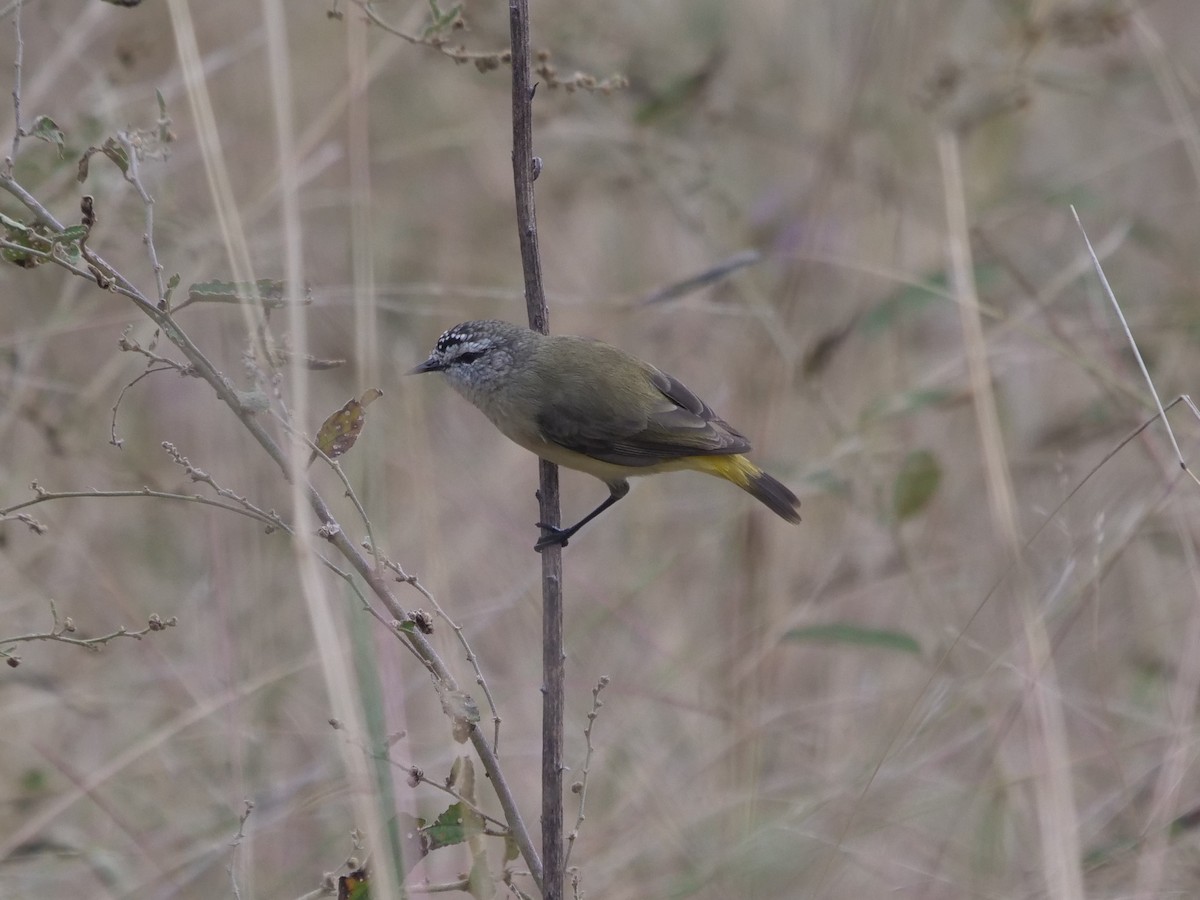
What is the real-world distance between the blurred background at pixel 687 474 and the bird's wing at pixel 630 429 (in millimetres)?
293

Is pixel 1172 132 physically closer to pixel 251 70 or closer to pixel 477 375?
pixel 477 375

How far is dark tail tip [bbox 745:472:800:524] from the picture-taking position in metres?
3.44

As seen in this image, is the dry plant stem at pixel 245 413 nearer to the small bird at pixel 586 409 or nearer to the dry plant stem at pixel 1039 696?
the dry plant stem at pixel 1039 696

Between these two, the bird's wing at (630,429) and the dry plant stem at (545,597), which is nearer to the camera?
the dry plant stem at (545,597)

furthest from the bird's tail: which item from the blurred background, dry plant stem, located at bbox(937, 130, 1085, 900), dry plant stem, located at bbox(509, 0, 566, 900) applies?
dry plant stem, located at bbox(509, 0, 566, 900)

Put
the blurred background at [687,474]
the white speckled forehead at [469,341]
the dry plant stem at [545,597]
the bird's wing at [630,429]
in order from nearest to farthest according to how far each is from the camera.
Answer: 1. the dry plant stem at [545,597]
2. the blurred background at [687,474]
3. the bird's wing at [630,429]
4. the white speckled forehead at [469,341]

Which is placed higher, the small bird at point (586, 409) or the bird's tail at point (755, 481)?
the small bird at point (586, 409)

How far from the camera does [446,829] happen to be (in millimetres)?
1795

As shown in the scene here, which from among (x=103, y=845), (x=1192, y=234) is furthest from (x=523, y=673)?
(x=1192, y=234)

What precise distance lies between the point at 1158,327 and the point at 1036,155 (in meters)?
2.32

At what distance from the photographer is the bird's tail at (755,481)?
344cm

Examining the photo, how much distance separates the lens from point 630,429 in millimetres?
3449

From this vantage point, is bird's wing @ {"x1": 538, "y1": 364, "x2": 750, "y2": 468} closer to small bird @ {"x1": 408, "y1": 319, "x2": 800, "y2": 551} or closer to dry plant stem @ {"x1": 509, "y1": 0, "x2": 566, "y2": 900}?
small bird @ {"x1": 408, "y1": 319, "x2": 800, "y2": 551}

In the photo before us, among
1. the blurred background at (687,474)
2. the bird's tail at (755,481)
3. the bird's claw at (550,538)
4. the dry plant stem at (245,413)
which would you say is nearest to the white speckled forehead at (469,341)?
the blurred background at (687,474)
